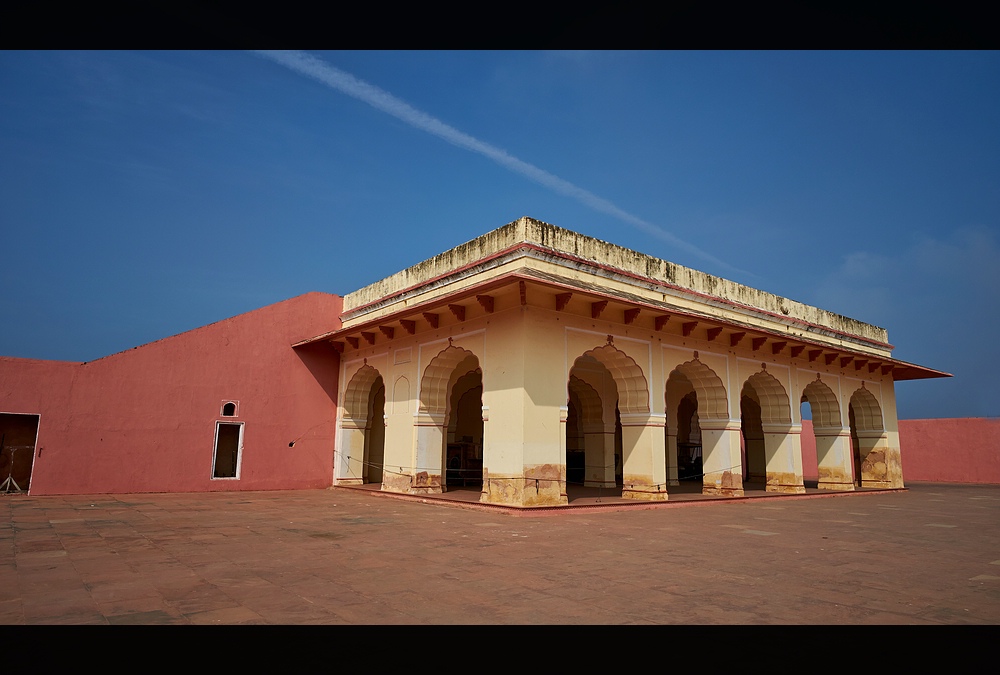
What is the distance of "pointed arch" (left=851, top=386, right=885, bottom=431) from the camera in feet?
56.9

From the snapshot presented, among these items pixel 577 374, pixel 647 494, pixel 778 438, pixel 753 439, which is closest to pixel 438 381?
pixel 577 374

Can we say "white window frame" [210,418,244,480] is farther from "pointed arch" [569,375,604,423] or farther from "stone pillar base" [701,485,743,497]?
"stone pillar base" [701,485,743,497]

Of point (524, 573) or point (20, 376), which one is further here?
point (20, 376)

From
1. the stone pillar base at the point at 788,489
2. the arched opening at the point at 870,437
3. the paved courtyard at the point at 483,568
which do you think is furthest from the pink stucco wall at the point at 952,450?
the paved courtyard at the point at 483,568

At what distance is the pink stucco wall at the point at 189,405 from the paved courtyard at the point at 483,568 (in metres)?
2.62

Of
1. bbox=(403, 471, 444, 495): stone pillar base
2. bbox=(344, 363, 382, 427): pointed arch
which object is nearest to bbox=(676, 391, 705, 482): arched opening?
bbox=(344, 363, 382, 427): pointed arch

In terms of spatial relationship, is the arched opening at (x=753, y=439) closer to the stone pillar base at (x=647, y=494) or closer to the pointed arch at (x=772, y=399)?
the pointed arch at (x=772, y=399)

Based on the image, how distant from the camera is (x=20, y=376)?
36.6 feet

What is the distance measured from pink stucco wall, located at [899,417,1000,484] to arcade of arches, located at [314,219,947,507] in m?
6.19

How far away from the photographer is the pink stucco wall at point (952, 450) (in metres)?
20.9
